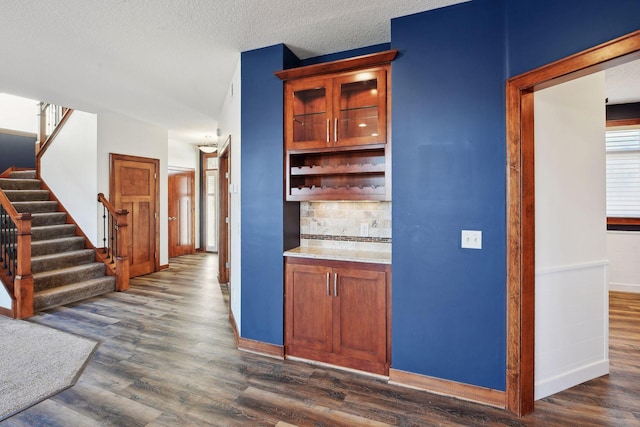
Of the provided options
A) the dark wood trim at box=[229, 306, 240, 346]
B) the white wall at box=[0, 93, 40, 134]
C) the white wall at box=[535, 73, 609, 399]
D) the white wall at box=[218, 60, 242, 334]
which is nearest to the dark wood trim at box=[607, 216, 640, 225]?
the white wall at box=[535, 73, 609, 399]

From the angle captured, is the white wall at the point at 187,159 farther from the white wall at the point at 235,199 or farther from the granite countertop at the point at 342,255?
the granite countertop at the point at 342,255

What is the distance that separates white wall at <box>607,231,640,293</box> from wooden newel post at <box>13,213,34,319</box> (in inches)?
307

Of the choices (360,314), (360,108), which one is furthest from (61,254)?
(360,108)

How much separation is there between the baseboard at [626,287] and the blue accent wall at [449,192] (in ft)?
13.3

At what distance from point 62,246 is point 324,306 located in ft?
15.1

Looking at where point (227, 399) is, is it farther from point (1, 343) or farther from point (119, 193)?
point (119, 193)

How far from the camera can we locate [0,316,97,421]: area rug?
2193 mm

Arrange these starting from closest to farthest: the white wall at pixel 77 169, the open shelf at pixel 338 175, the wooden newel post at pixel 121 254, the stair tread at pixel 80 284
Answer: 1. the open shelf at pixel 338 175
2. the stair tread at pixel 80 284
3. the wooden newel post at pixel 121 254
4. the white wall at pixel 77 169

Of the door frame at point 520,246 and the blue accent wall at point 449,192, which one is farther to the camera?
the blue accent wall at point 449,192

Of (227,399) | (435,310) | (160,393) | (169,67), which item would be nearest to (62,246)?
(169,67)

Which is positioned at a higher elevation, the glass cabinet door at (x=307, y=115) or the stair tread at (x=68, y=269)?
the glass cabinet door at (x=307, y=115)

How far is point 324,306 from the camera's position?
8.62ft

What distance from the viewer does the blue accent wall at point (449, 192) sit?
2111 mm

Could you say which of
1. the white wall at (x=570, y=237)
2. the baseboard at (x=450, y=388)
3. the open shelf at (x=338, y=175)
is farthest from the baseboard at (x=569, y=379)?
the open shelf at (x=338, y=175)
